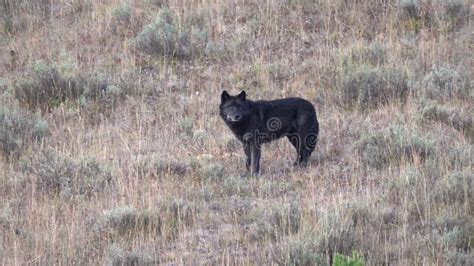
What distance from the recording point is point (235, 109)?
1126cm

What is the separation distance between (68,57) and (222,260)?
7.13 metres

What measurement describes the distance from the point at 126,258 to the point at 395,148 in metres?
3.62

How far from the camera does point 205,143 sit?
11.9 meters

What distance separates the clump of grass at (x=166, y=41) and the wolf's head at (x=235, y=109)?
11.3 ft

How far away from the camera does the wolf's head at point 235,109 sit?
11234 mm

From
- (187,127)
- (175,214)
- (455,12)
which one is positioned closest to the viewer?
(175,214)

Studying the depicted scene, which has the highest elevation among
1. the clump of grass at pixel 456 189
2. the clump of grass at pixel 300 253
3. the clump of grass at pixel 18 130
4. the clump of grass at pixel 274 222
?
the clump of grass at pixel 456 189

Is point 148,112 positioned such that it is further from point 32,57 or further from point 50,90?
point 32,57

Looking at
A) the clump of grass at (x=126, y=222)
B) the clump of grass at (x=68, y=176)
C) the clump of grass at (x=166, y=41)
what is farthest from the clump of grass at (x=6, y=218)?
the clump of grass at (x=166, y=41)

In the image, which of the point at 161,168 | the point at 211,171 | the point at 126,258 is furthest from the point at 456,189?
the point at 161,168

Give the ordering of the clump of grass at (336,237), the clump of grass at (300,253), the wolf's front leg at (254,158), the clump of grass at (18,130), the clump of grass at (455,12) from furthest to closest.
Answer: the clump of grass at (455,12)
the clump of grass at (18,130)
the wolf's front leg at (254,158)
the clump of grass at (336,237)
the clump of grass at (300,253)

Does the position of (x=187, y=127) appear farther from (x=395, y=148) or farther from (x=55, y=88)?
(x=395, y=148)

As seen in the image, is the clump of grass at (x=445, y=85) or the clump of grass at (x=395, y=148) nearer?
the clump of grass at (x=395, y=148)

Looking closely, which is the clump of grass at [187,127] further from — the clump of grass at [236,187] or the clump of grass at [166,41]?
the clump of grass at [166,41]
